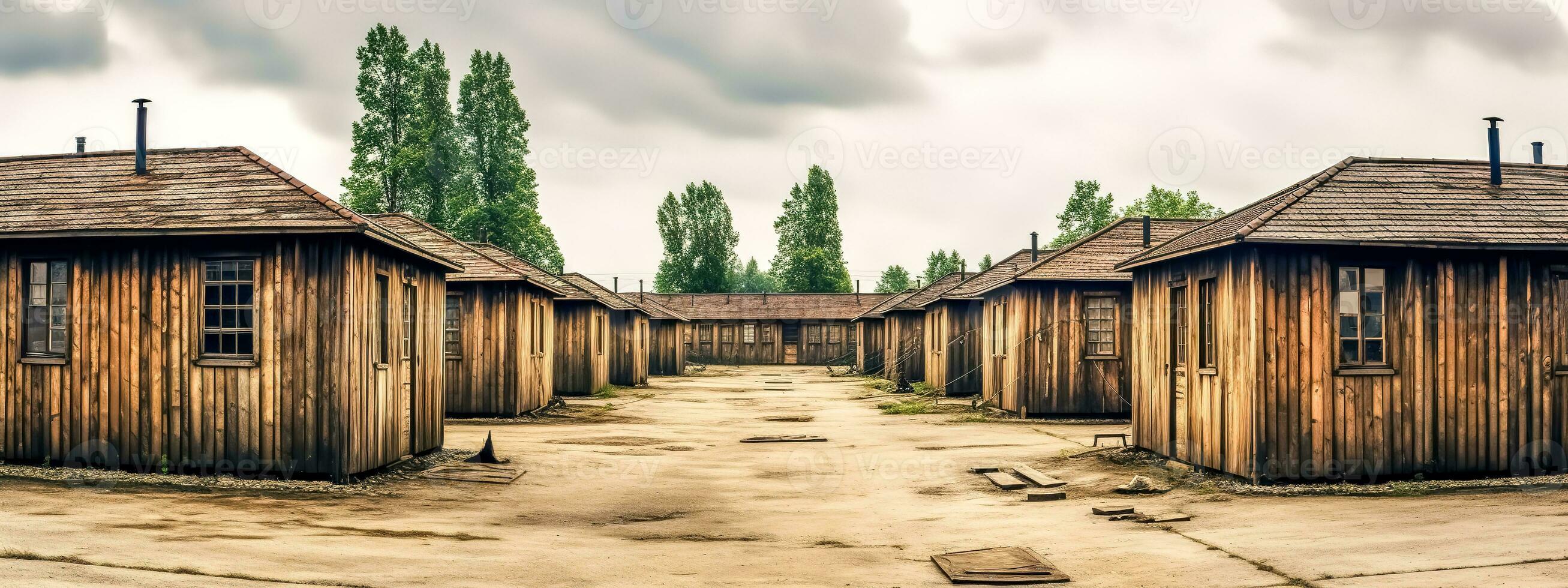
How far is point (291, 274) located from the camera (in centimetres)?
1276

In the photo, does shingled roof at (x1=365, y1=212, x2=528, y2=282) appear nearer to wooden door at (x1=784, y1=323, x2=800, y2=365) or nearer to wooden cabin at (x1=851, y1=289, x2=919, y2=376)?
wooden cabin at (x1=851, y1=289, x2=919, y2=376)

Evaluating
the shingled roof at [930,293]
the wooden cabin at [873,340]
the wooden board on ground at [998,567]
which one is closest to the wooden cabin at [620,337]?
the shingled roof at [930,293]

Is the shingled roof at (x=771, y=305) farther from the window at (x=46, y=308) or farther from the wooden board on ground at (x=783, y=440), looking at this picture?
the window at (x=46, y=308)

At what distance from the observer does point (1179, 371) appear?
49.5ft

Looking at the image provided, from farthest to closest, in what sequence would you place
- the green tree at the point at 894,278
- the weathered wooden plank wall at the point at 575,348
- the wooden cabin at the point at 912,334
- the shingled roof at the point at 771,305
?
the green tree at the point at 894,278
the shingled roof at the point at 771,305
the wooden cabin at the point at 912,334
the weathered wooden plank wall at the point at 575,348

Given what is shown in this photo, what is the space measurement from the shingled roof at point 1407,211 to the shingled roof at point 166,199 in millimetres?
10588

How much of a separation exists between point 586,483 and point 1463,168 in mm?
12890

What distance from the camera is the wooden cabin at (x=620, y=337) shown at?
3700 cm

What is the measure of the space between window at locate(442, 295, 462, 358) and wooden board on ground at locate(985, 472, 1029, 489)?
42.8 feet

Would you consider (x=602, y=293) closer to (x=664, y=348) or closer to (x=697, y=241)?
(x=664, y=348)

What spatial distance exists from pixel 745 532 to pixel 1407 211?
9.34m

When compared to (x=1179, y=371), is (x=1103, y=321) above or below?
above

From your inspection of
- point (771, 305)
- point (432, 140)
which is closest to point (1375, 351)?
point (432, 140)

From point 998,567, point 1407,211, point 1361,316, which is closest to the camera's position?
point 998,567
